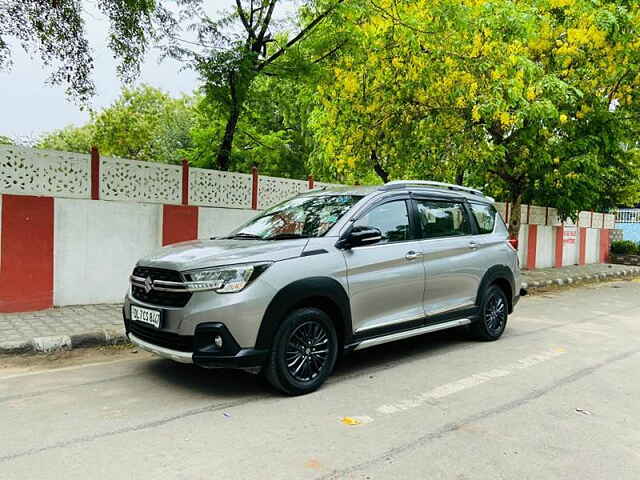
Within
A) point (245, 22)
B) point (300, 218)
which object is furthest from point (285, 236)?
point (245, 22)

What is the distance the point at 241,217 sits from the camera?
9.38 metres

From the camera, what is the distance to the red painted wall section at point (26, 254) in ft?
22.7

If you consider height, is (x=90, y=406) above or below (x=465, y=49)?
below

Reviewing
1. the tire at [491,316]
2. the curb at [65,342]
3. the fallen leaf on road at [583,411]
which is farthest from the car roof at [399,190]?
the curb at [65,342]

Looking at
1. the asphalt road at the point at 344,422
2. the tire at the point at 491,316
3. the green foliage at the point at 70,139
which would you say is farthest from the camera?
the green foliage at the point at 70,139

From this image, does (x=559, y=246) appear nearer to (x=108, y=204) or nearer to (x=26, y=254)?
(x=108, y=204)

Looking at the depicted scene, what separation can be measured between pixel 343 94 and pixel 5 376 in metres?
8.59

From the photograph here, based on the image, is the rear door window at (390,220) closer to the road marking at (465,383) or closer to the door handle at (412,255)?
the door handle at (412,255)

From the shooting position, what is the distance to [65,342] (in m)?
5.90

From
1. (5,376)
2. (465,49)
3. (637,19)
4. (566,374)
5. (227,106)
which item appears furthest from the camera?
(637,19)

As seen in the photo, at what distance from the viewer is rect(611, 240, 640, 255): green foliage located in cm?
2159

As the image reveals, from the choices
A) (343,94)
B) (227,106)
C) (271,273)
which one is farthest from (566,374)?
(343,94)

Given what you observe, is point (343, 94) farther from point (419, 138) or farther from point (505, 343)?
point (505, 343)

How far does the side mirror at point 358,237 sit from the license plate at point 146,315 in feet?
5.51
